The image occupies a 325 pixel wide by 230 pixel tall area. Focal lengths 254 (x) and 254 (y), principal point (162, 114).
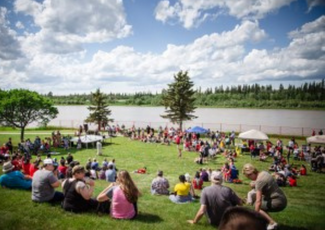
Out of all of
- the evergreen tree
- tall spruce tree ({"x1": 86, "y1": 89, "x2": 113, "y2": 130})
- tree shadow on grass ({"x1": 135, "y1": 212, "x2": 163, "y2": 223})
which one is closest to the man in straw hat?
tree shadow on grass ({"x1": 135, "y1": 212, "x2": 163, "y2": 223})

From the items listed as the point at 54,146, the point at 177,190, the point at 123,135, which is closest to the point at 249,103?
the point at 123,135

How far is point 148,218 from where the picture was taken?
21.3 ft

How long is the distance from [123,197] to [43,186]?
7.92 feet

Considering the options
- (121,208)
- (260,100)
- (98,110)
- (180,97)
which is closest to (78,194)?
(121,208)

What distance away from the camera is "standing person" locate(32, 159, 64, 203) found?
668cm

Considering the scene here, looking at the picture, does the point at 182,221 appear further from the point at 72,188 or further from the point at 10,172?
the point at 10,172

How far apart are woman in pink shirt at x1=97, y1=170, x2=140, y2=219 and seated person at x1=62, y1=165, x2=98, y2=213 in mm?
418

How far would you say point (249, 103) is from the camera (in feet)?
420

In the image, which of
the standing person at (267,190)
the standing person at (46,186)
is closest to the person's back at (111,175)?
the standing person at (46,186)

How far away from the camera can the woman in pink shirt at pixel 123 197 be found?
5.86 m

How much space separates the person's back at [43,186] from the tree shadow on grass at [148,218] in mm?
2437

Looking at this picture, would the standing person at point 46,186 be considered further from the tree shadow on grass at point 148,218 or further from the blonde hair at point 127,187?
the tree shadow on grass at point 148,218

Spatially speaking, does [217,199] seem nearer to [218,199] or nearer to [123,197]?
[218,199]

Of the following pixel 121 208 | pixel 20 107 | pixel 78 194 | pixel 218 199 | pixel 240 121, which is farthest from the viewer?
pixel 240 121
